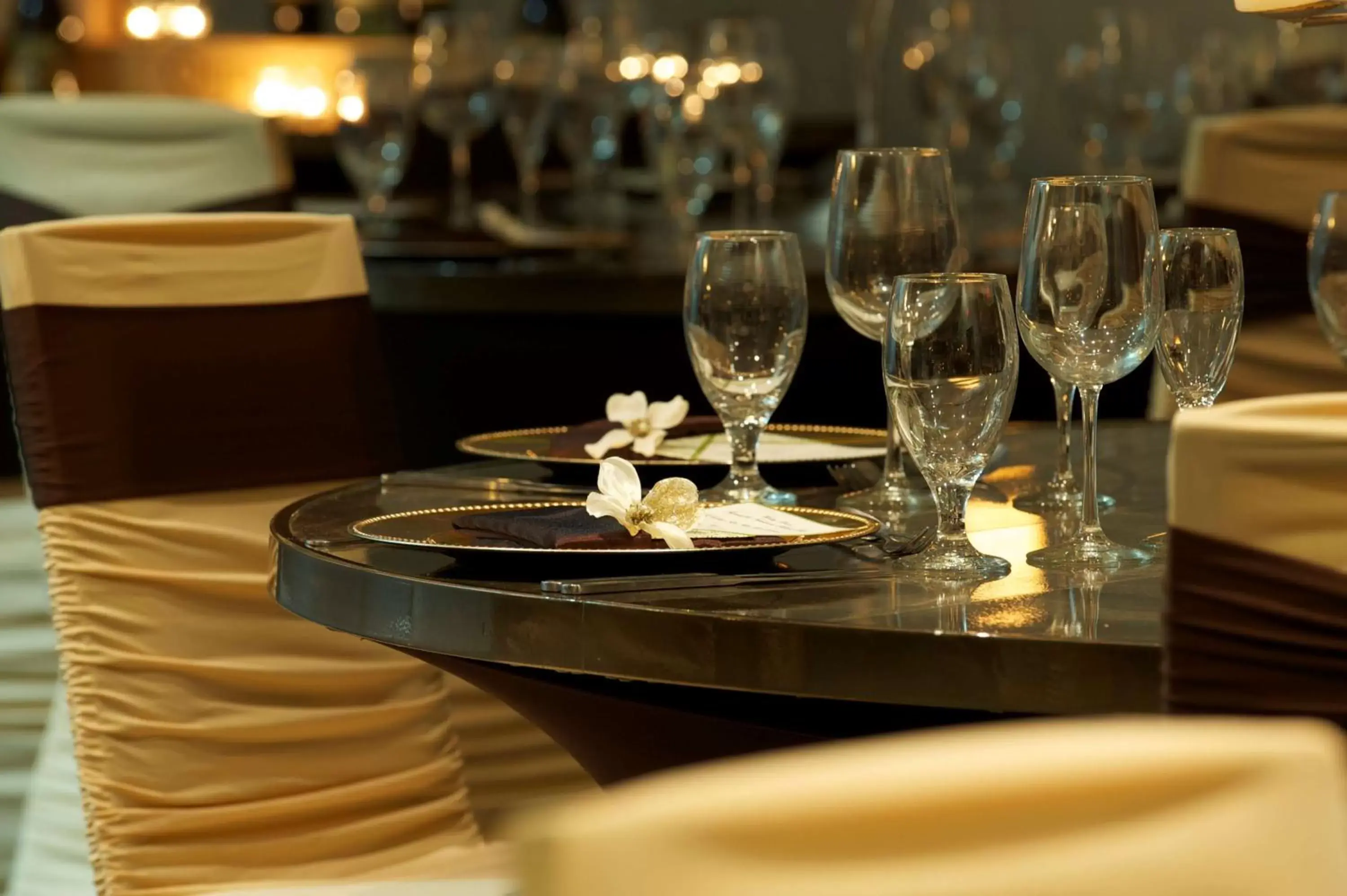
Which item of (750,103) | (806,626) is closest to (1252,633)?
(806,626)

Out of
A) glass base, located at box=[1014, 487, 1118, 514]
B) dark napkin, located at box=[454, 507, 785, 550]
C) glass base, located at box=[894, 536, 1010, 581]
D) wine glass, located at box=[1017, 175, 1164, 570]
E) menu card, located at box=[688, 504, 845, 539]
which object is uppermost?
wine glass, located at box=[1017, 175, 1164, 570]

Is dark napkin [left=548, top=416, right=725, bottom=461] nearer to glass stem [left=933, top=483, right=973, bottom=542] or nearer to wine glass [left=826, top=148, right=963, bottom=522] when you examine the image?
wine glass [left=826, top=148, right=963, bottom=522]

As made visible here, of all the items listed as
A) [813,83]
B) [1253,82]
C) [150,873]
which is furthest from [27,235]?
[813,83]

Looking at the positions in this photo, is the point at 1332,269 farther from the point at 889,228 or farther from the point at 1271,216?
the point at 1271,216

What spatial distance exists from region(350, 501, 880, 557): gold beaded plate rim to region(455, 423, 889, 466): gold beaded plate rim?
4.4 inches

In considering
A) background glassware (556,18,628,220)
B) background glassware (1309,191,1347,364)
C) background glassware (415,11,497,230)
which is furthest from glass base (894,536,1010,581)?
background glassware (556,18,628,220)

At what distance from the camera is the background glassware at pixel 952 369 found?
1.15m

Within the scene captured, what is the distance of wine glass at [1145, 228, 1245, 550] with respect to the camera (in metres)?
1.35

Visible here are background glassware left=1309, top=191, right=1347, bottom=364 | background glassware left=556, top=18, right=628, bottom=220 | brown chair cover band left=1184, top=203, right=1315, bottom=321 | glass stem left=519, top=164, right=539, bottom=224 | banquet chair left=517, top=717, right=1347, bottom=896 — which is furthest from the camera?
background glassware left=556, top=18, right=628, bottom=220

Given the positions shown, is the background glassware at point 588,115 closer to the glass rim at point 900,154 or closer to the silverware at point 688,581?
the glass rim at point 900,154

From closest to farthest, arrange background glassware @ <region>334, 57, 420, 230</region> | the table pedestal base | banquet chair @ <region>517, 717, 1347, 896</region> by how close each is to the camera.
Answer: banquet chair @ <region>517, 717, 1347, 896</region>, the table pedestal base, background glassware @ <region>334, 57, 420, 230</region>

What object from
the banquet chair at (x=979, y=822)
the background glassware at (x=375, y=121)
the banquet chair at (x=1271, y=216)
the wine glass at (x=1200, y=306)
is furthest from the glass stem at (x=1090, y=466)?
the background glassware at (x=375, y=121)

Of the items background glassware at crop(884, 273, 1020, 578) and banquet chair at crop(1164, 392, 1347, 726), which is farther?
background glassware at crop(884, 273, 1020, 578)

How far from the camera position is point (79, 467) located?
5.57 feet
